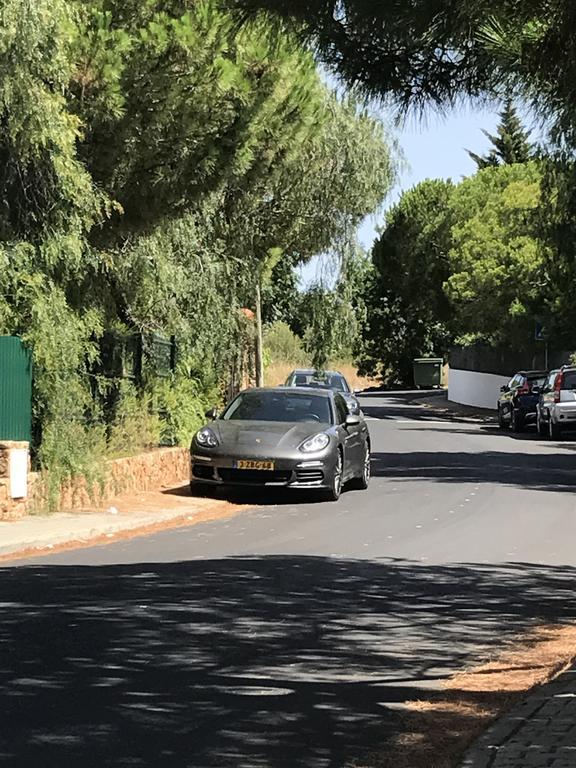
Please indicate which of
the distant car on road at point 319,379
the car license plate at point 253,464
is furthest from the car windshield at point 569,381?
the car license plate at point 253,464

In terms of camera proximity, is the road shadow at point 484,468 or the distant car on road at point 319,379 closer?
the road shadow at point 484,468

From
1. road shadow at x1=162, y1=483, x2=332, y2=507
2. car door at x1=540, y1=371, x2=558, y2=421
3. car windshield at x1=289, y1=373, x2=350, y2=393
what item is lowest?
road shadow at x1=162, y1=483, x2=332, y2=507

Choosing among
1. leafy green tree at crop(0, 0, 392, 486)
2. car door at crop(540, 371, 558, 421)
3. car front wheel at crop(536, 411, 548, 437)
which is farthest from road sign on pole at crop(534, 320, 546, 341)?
leafy green tree at crop(0, 0, 392, 486)

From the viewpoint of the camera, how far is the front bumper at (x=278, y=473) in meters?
18.2

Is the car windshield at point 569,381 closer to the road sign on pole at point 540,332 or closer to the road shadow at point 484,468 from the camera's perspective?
the road shadow at point 484,468

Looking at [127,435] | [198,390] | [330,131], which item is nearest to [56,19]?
[127,435]

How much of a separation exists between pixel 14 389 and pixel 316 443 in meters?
4.54

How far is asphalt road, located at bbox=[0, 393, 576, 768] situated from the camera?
6293 mm

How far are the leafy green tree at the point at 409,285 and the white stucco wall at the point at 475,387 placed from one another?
13697mm

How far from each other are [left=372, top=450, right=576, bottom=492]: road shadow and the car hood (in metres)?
3.71

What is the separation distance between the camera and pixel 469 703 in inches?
281

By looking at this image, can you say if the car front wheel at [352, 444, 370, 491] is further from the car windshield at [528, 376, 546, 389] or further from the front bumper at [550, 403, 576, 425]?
the car windshield at [528, 376, 546, 389]

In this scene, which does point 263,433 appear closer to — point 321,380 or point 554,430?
point 321,380

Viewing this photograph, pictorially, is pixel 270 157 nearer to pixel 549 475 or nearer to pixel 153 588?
pixel 549 475
